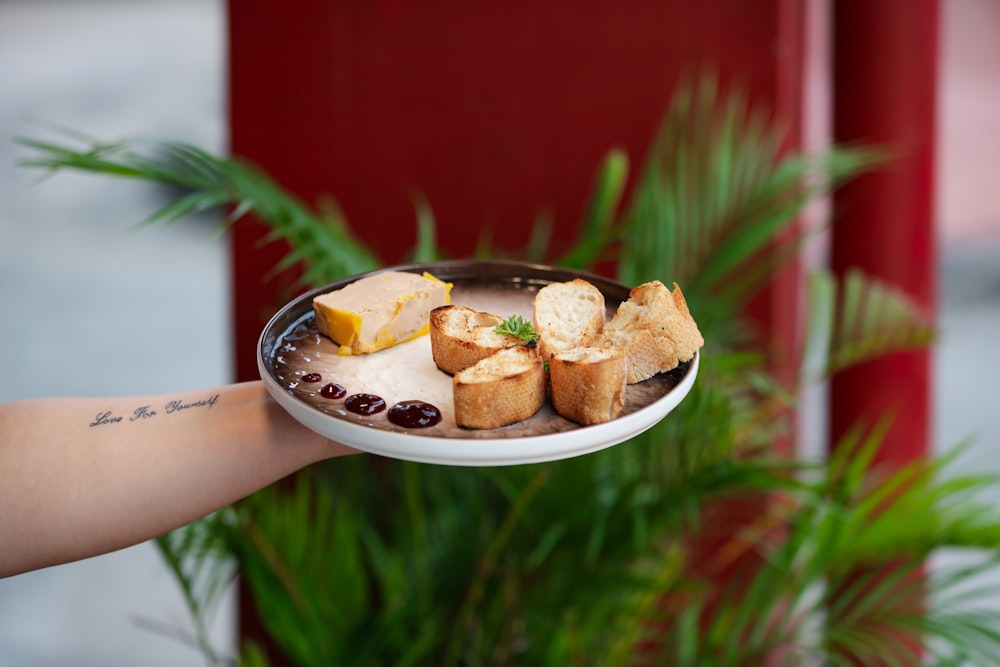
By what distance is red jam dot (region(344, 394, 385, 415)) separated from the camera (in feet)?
2.36

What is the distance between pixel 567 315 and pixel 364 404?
22cm

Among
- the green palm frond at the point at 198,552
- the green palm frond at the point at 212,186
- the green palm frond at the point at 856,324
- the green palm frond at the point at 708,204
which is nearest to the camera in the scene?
the green palm frond at the point at 212,186

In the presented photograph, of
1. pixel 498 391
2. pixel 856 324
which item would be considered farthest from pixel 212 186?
pixel 856 324

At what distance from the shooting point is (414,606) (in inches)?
57.8

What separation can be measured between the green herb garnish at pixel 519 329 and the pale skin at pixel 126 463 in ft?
0.58

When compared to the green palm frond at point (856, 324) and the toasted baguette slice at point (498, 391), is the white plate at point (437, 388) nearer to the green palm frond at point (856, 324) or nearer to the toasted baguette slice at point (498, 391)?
the toasted baguette slice at point (498, 391)

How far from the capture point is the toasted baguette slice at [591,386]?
71 cm

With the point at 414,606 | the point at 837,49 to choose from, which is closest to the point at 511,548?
the point at 414,606

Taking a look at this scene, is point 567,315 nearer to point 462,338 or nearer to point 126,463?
point 462,338

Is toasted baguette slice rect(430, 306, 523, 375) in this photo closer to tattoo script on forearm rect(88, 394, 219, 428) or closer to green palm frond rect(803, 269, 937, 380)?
tattoo script on forearm rect(88, 394, 219, 428)

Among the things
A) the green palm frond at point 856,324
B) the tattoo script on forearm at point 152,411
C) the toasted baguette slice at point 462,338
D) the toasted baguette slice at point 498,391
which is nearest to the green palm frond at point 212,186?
the tattoo script on forearm at point 152,411

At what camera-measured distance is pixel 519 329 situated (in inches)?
32.8

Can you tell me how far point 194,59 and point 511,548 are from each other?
5855 mm

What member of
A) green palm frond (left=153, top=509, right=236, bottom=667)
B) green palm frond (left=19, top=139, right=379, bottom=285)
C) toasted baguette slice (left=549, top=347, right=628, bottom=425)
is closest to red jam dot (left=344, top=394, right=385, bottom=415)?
toasted baguette slice (left=549, top=347, right=628, bottom=425)
